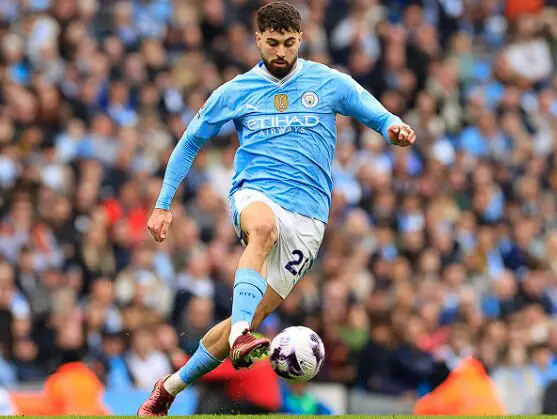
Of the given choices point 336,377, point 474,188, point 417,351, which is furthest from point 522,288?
point 336,377

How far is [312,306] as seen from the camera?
14.3 meters

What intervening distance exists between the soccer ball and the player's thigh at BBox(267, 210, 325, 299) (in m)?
0.48

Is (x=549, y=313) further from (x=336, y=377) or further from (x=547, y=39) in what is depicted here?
(x=547, y=39)

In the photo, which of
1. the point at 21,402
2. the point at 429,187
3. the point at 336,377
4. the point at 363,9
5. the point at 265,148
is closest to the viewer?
the point at 265,148

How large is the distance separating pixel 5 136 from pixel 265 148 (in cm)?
647

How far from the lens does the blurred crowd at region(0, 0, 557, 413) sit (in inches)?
528

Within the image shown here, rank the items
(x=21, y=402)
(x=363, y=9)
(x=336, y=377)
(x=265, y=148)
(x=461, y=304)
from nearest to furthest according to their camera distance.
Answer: (x=265, y=148) < (x=21, y=402) < (x=336, y=377) < (x=461, y=304) < (x=363, y=9)

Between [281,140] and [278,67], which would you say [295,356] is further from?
[278,67]

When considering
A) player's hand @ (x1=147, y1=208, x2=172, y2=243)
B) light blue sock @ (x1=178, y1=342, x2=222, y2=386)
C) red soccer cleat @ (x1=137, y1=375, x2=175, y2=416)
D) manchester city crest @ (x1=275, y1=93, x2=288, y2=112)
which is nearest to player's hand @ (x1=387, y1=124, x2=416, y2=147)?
manchester city crest @ (x1=275, y1=93, x2=288, y2=112)

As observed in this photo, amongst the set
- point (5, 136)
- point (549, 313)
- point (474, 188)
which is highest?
point (5, 136)

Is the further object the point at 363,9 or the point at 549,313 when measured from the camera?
the point at 363,9

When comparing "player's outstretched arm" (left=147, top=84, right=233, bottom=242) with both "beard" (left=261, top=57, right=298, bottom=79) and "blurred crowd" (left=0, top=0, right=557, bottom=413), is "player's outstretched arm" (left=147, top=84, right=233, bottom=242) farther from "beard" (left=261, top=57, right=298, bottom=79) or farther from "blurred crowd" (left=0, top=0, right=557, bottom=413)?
"blurred crowd" (left=0, top=0, right=557, bottom=413)

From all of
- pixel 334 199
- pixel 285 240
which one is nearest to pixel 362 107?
pixel 285 240

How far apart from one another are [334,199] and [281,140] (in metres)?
7.19
